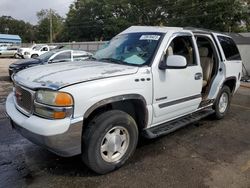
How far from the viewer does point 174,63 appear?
4223 mm

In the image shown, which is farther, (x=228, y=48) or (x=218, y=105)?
(x=228, y=48)

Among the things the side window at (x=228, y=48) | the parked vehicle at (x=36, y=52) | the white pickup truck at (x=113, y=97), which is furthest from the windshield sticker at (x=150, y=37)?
the parked vehicle at (x=36, y=52)

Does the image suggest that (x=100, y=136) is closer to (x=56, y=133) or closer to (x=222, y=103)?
(x=56, y=133)

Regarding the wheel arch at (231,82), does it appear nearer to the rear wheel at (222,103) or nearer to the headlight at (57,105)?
the rear wheel at (222,103)

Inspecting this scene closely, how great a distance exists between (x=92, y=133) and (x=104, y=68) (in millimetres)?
942

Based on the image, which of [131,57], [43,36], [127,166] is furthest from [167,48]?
[43,36]

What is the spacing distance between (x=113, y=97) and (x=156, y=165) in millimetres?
1212

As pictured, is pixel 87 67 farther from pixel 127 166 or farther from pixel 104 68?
pixel 127 166

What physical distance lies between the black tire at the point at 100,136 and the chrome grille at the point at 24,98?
76 cm

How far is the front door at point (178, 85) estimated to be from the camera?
4301 mm

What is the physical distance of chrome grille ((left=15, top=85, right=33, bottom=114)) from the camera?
356 cm

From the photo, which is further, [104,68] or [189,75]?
[189,75]

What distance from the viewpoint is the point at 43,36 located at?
87375 millimetres

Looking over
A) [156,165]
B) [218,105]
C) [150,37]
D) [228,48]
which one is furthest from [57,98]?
[228,48]
